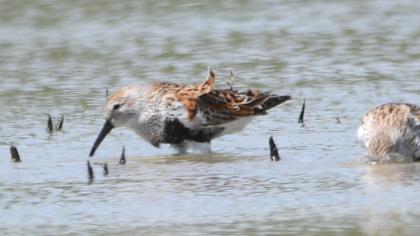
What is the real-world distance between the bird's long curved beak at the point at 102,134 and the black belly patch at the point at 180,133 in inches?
17.1

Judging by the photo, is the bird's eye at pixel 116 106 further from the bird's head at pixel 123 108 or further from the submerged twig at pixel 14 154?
the submerged twig at pixel 14 154

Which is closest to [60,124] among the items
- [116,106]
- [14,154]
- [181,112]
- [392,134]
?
[116,106]

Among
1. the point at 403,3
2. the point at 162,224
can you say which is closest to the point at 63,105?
the point at 162,224

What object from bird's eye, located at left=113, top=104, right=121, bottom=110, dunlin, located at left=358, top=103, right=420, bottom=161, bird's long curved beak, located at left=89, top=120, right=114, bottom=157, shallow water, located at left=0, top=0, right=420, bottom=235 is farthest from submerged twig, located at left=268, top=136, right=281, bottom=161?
bird's eye, located at left=113, top=104, right=121, bottom=110

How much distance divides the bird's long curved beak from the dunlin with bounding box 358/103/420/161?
1982 mm

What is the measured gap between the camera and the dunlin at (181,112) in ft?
34.3

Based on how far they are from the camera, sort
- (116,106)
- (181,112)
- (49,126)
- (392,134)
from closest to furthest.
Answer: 1. (392,134)
2. (181,112)
3. (116,106)
4. (49,126)

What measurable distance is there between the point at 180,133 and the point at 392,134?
5.77 ft

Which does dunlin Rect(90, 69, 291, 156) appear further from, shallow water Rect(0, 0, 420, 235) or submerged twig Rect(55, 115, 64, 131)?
submerged twig Rect(55, 115, 64, 131)

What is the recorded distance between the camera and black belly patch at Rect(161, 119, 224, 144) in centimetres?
1041

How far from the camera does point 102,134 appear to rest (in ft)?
34.0

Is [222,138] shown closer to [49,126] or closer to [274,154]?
[49,126]

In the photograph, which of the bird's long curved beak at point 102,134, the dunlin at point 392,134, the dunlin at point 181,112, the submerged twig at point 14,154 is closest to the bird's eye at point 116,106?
the dunlin at point 181,112

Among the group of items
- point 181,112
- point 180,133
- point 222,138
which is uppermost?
point 181,112
